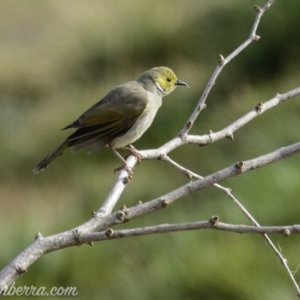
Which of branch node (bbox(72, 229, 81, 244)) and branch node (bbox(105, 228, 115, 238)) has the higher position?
branch node (bbox(72, 229, 81, 244))

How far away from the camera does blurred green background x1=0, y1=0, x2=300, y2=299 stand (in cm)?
578

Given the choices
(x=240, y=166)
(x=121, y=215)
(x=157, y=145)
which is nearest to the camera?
(x=121, y=215)

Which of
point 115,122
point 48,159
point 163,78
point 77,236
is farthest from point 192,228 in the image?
point 163,78

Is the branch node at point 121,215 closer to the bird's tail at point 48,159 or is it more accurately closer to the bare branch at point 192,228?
the bare branch at point 192,228

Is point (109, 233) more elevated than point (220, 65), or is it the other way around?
point (220, 65)

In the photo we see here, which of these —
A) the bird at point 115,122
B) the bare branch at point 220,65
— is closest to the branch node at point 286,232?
the bare branch at point 220,65

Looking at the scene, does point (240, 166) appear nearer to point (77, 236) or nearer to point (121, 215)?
point (121, 215)

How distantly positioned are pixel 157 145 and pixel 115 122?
3.42 metres

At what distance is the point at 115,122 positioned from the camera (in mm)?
4500

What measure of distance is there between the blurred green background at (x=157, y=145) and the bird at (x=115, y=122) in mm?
1535

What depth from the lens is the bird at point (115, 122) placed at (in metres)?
4.26

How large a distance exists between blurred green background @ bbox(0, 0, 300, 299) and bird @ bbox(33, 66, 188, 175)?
154 centimetres

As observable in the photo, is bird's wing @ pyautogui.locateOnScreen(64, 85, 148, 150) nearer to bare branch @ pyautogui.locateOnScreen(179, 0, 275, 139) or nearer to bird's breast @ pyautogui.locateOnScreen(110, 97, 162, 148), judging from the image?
bird's breast @ pyautogui.locateOnScreen(110, 97, 162, 148)

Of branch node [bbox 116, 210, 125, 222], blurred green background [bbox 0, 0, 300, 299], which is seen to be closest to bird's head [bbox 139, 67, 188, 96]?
blurred green background [bbox 0, 0, 300, 299]
